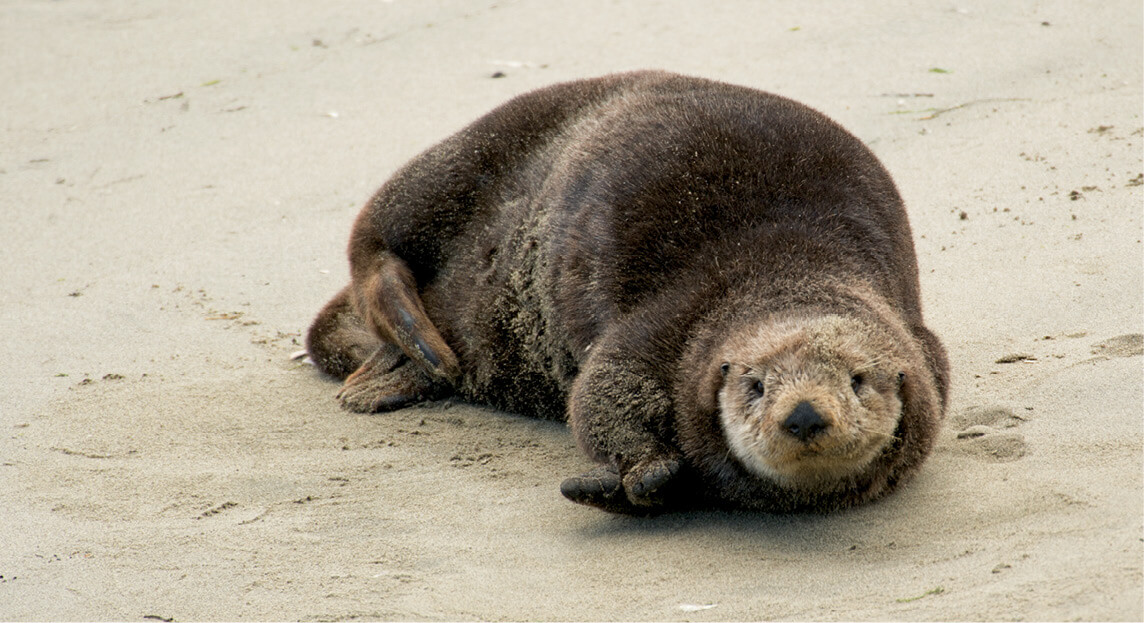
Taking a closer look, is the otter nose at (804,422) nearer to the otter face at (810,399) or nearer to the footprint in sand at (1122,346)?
the otter face at (810,399)

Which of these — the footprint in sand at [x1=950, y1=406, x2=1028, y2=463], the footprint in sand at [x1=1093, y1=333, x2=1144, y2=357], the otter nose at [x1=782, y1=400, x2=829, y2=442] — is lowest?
the footprint in sand at [x1=950, y1=406, x2=1028, y2=463]

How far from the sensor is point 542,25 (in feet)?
32.4

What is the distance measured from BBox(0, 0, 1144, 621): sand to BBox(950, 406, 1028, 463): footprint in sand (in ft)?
0.05

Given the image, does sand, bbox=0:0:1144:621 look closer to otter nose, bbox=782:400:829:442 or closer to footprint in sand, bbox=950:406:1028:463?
footprint in sand, bbox=950:406:1028:463

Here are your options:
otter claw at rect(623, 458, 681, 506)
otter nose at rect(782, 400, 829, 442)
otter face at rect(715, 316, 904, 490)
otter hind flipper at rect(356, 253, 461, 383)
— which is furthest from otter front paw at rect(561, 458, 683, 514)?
otter hind flipper at rect(356, 253, 461, 383)

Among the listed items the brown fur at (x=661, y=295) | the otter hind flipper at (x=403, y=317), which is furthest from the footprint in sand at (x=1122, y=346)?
the otter hind flipper at (x=403, y=317)

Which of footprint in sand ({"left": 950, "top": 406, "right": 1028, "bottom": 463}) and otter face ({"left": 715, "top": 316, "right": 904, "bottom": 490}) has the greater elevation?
otter face ({"left": 715, "top": 316, "right": 904, "bottom": 490})

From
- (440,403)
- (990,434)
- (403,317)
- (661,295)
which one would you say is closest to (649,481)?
(661,295)

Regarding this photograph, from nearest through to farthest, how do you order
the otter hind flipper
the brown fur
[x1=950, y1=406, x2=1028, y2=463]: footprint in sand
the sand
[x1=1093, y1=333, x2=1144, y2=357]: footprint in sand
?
the sand < the brown fur < [x1=950, y1=406, x2=1028, y2=463]: footprint in sand < [x1=1093, y1=333, x2=1144, y2=357]: footprint in sand < the otter hind flipper

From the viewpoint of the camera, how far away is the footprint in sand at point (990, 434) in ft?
15.5

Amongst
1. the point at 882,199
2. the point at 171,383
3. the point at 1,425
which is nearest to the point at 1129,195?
the point at 882,199

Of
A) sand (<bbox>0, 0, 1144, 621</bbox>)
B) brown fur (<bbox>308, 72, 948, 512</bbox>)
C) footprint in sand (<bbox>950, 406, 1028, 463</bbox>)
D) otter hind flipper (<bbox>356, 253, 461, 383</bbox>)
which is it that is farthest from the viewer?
otter hind flipper (<bbox>356, 253, 461, 383</bbox>)

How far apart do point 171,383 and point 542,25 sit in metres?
4.58

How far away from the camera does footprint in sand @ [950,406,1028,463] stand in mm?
4734
